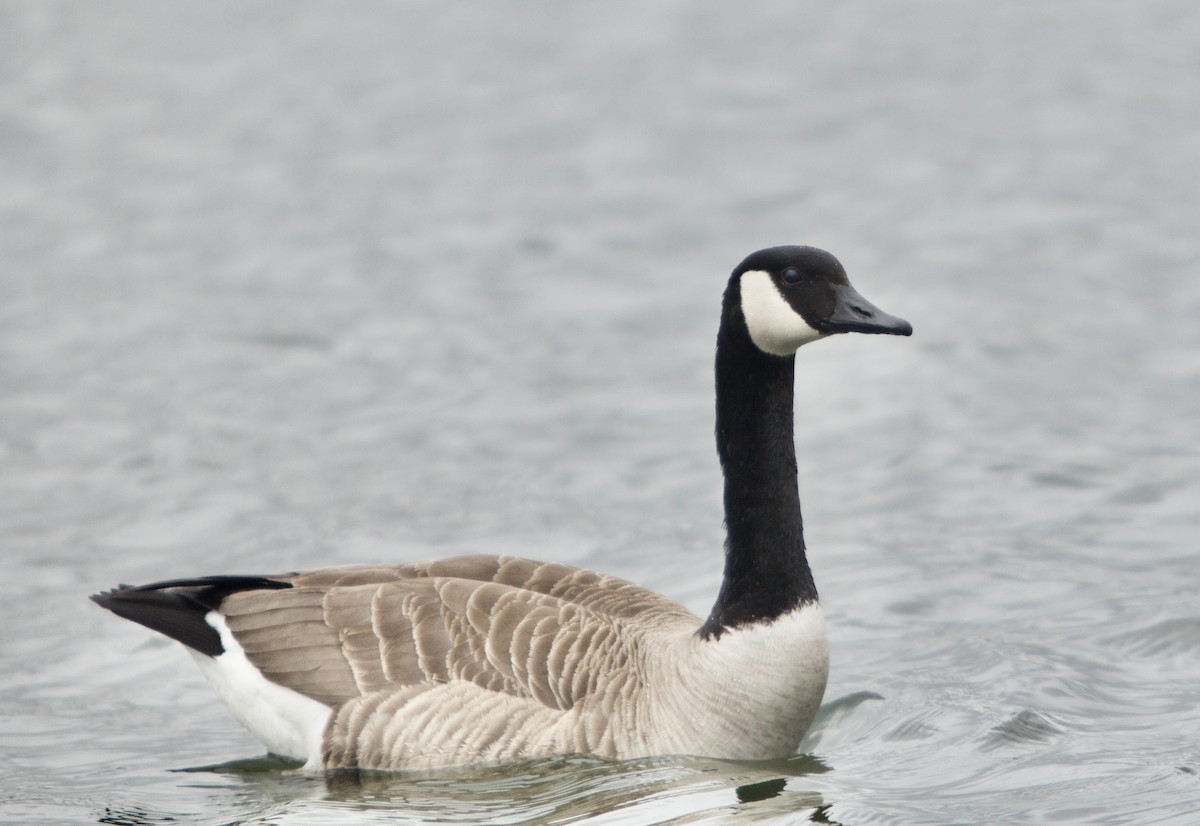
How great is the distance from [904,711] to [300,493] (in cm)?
530

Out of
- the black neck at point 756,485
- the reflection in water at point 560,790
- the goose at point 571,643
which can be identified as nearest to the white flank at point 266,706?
the goose at point 571,643

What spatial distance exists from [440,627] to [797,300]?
2.21 meters

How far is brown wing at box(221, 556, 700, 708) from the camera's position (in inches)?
305

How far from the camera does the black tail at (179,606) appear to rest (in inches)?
321

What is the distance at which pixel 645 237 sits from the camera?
16.9m

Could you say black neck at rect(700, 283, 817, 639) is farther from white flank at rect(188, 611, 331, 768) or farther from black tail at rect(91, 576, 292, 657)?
black tail at rect(91, 576, 292, 657)

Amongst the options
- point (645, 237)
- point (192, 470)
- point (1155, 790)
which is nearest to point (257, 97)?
point (645, 237)

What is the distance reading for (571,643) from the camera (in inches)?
307

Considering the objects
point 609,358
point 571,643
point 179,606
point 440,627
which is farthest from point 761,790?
point 609,358

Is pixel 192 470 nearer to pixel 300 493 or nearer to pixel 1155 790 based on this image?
pixel 300 493

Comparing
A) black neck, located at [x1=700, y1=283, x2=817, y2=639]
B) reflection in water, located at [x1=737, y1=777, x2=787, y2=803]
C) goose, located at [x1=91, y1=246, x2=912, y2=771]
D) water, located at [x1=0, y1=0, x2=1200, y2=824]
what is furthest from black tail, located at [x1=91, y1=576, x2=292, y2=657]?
reflection in water, located at [x1=737, y1=777, x2=787, y2=803]

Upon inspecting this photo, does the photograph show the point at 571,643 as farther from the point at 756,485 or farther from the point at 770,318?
the point at 770,318

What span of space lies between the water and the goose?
216mm

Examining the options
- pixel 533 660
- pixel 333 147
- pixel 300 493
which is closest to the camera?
pixel 533 660
